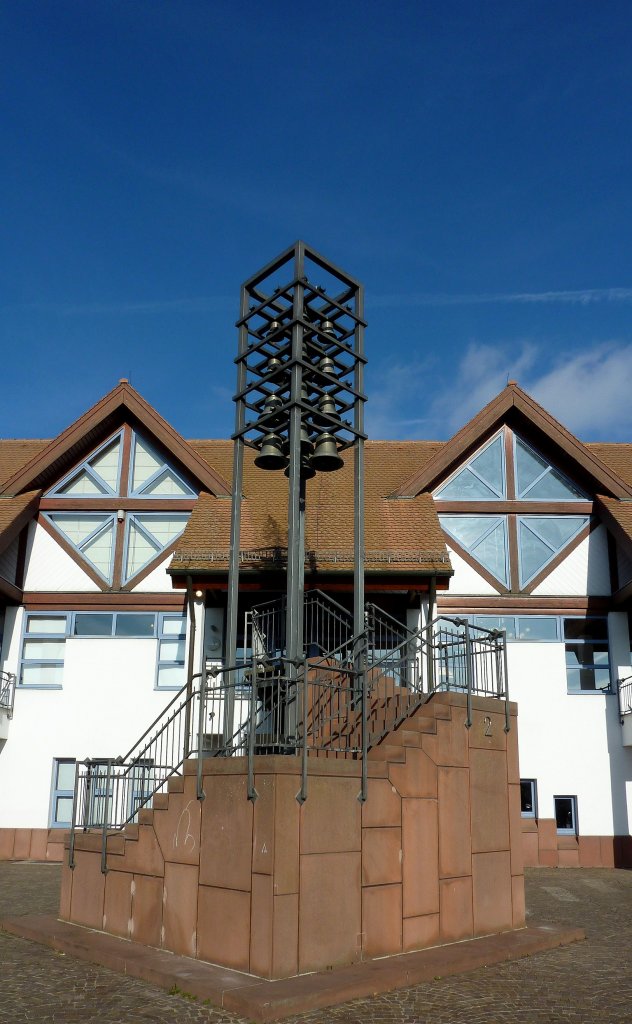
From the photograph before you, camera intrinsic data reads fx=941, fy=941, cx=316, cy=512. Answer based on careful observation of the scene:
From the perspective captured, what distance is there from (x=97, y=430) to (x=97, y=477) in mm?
1074

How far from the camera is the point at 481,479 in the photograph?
70.5 feet

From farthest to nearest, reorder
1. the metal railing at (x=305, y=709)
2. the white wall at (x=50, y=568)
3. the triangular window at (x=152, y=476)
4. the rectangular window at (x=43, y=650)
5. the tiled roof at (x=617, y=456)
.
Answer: the tiled roof at (x=617, y=456) < the triangular window at (x=152, y=476) < the white wall at (x=50, y=568) < the rectangular window at (x=43, y=650) < the metal railing at (x=305, y=709)

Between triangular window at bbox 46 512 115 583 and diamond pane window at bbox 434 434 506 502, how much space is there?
7.42 metres

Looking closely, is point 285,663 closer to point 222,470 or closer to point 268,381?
point 268,381

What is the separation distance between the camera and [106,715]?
64.7ft

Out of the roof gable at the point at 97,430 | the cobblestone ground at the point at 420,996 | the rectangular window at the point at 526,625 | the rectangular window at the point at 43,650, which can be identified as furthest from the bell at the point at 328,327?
Answer: the rectangular window at the point at 43,650

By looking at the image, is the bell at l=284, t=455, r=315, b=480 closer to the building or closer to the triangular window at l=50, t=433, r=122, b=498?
the building

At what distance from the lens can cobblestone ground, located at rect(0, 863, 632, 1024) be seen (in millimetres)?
7391

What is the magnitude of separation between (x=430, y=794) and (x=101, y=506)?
1289 centimetres

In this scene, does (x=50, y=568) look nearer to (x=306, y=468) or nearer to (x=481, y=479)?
(x=481, y=479)

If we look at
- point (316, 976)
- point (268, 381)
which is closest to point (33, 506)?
point (268, 381)

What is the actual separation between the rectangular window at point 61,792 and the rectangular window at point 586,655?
10.6 metres

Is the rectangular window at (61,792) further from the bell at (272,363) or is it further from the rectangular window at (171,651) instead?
the bell at (272,363)

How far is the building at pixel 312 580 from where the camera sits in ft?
63.0
